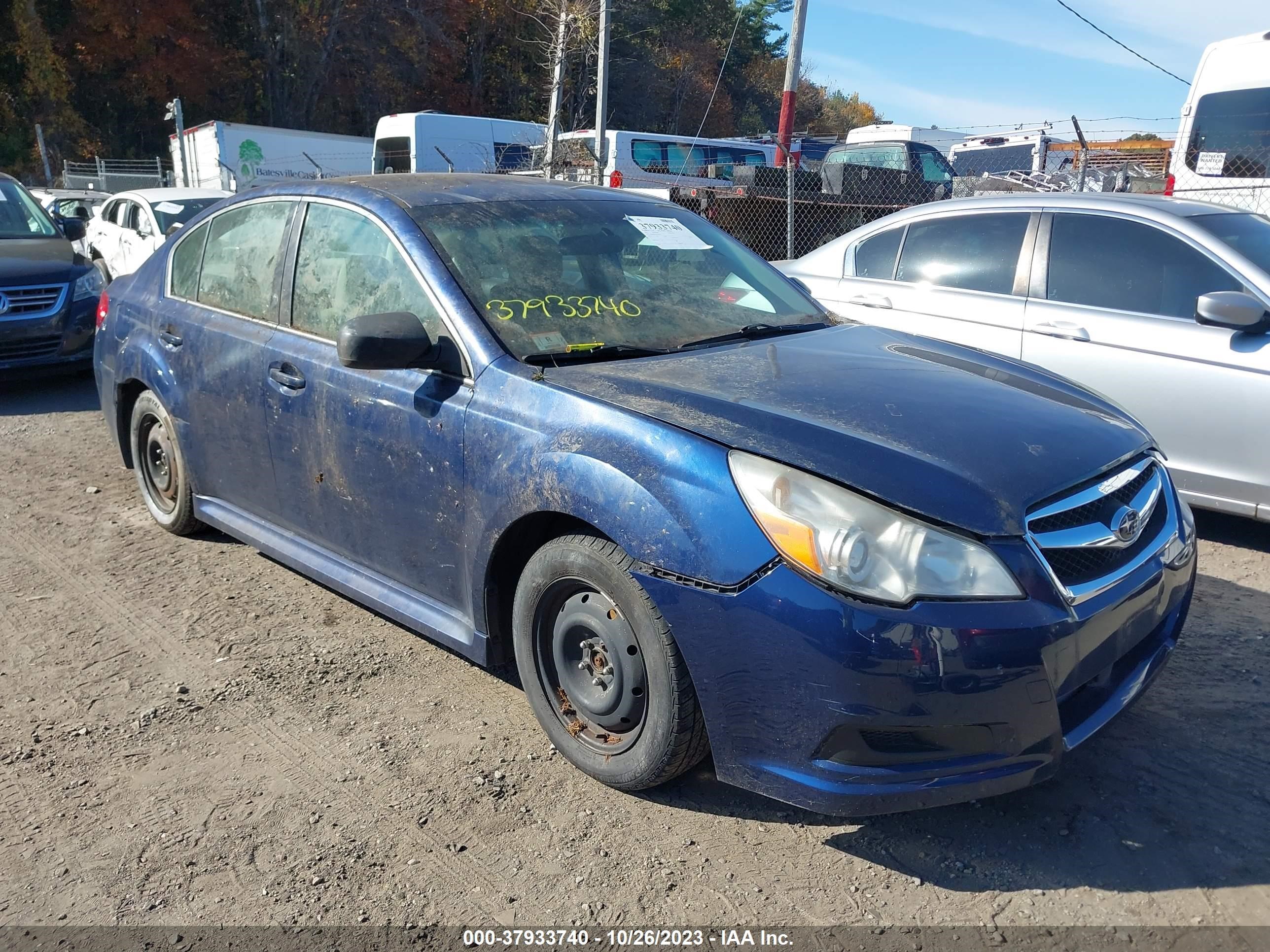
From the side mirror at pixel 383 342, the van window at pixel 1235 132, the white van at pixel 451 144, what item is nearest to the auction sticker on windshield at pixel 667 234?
the side mirror at pixel 383 342

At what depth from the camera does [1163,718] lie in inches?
130

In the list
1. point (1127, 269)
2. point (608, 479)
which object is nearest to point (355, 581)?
point (608, 479)

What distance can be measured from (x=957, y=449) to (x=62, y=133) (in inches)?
1564

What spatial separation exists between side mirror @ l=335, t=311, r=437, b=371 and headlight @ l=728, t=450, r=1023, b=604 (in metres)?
1.24

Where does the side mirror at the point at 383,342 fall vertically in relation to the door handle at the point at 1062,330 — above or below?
above

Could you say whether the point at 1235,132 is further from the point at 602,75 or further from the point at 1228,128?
the point at 602,75

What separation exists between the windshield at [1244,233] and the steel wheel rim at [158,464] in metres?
5.16

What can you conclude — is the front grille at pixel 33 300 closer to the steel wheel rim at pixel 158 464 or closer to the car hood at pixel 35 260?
the car hood at pixel 35 260

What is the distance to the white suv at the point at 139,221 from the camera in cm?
1200

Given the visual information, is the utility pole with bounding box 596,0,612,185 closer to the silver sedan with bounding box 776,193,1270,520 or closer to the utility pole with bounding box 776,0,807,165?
the utility pole with bounding box 776,0,807,165

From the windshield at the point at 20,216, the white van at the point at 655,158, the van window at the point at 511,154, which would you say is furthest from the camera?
the van window at the point at 511,154

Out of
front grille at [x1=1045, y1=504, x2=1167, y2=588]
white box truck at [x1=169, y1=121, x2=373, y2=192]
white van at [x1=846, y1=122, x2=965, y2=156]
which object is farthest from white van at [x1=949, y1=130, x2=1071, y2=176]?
front grille at [x1=1045, y1=504, x2=1167, y2=588]

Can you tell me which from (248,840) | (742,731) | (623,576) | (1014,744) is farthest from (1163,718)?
(248,840)

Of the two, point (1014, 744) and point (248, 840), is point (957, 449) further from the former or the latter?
point (248, 840)
